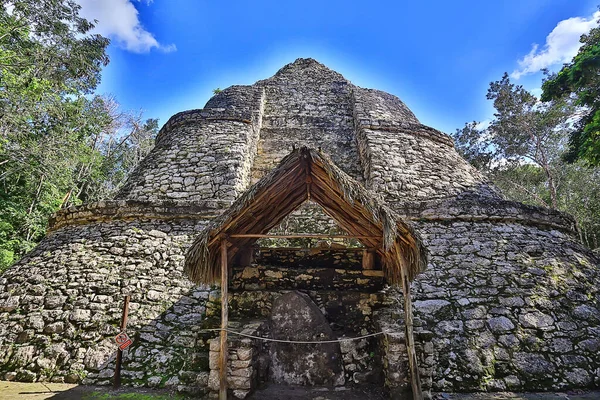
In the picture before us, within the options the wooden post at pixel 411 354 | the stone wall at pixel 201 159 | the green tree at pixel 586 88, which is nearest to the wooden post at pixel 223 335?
the wooden post at pixel 411 354

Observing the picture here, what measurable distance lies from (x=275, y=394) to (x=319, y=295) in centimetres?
120

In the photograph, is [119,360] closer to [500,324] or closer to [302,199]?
[302,199]

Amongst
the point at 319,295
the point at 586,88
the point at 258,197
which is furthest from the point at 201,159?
the point at 586,88

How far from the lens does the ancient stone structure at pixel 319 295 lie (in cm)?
357

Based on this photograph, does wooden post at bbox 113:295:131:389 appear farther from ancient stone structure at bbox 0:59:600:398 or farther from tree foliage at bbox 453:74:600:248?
tree foliage at bbox 453:74:600:248

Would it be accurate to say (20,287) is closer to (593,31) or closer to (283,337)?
(283,337)

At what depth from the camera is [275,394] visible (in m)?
3.24

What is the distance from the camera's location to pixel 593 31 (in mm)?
8359

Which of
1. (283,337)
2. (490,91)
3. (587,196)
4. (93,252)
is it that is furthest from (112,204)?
(587,196)

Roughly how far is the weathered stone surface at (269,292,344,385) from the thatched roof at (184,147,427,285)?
3.16 feet

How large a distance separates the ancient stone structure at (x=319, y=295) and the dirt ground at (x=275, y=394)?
0.12 m

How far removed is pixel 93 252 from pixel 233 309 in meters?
2.81

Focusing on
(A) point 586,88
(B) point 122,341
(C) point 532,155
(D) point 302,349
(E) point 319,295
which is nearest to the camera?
(D) point 302,349

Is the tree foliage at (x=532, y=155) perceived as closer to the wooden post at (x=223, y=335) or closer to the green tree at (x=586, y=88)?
the green tree at (x=586, y=88)
